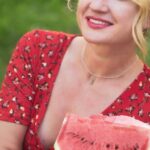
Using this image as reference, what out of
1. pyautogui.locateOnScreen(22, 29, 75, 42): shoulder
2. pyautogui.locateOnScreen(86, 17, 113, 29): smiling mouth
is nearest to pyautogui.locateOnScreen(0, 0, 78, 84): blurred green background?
pyautogui.locateOnScreen(22, 29, 75, 42): shoulder

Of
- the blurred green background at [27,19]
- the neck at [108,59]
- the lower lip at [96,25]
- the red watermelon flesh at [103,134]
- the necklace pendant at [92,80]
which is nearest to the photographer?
the red watermelon flesh at [103,134]

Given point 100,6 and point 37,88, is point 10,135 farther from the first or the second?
point 100,6

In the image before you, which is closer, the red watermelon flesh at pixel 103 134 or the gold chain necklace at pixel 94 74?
the red watermelon flesh at pixel 103 134

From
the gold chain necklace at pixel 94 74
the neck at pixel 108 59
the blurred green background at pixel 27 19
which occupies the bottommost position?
the blurred green background at pixel 27 19

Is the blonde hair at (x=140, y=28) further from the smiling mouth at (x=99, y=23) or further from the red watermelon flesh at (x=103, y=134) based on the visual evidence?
the red watermelon flesh at (x=103, y=134)

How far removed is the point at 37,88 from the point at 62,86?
11 centimetres

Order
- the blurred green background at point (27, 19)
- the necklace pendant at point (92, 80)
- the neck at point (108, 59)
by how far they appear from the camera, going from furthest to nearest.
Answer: the blurred green background at point (27, 19)
the necklace pendant at point (92, 80)
the neck at point (108, 59)

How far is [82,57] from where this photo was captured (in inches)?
124

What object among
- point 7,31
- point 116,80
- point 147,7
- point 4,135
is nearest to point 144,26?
point 147,7

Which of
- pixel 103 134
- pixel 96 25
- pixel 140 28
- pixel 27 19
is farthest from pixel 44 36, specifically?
pixel 27 19

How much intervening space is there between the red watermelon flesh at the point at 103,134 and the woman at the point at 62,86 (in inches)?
12.6

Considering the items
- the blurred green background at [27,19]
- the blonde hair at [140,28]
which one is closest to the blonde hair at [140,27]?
the blonde hair at [140,28]

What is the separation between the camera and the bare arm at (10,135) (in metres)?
3.04

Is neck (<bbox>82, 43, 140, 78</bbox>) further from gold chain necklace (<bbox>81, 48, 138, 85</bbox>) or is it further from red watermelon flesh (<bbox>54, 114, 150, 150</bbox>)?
red watermelon flesh (<bbox>54, 114, 150, 150</bbox>)
